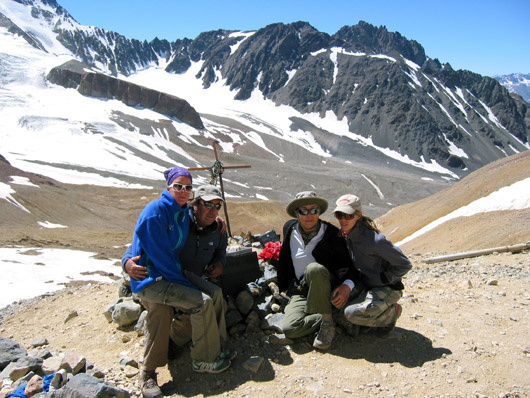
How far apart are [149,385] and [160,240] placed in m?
1.48

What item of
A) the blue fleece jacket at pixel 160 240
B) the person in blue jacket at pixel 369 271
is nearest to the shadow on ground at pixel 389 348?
the person in blue jacket at pixel 369 271

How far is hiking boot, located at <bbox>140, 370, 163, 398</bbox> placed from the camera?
159 inches

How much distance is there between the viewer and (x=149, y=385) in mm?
4125

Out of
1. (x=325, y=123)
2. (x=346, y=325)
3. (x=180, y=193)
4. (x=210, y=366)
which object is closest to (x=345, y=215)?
(x=346, y=325)

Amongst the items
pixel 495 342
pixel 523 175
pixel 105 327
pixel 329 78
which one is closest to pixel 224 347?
pixel 105 327

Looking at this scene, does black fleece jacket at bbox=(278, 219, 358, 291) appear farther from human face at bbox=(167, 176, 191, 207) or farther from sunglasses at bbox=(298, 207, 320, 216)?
human face at bbox=(167, 176, 191, 207)

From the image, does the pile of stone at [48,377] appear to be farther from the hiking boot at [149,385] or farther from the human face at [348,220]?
the human face at [348,220]

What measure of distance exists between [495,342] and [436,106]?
500 ft

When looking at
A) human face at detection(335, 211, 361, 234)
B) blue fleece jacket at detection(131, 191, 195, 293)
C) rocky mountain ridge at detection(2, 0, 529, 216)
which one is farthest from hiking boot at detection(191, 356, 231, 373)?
rocky mountain ridge at detection(2, 0, 529, 216)

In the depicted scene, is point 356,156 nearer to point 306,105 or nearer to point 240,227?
point 306,105

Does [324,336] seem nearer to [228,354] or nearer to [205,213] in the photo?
[228,354]

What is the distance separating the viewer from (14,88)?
106188mm

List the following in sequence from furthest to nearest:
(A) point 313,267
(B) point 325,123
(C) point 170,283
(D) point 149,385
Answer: (B) point 325,123
(A) point 313,267
(C) point 170,283
(D) point 149,385

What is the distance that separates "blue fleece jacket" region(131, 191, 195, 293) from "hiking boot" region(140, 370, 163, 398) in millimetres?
871
